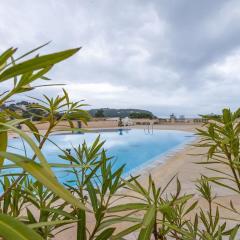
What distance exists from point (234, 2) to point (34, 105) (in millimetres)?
4601

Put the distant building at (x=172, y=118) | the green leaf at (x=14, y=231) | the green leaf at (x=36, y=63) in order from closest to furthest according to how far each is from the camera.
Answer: the green leaf at (x=14, y=231) → the green leaf at (x=36, y=63) → the distant building at (x=172, y=118)

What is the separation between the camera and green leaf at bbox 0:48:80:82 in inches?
17.0

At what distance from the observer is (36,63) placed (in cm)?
43

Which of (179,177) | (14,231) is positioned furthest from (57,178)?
(179,177)

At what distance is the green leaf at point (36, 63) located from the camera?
431 millimetres

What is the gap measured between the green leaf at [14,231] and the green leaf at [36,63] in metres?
0.22

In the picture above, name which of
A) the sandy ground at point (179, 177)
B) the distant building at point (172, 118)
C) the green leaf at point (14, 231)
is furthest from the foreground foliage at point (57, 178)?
the distant building at point (172, 118)

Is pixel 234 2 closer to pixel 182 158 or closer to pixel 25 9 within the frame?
pixel 25 9

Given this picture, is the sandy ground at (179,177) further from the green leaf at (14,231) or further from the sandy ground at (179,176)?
the green leaf at (14,231)

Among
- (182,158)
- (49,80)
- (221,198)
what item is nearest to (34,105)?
(49,80)

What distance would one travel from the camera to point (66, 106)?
1.09 m

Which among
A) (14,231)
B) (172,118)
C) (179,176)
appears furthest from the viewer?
(172,118)

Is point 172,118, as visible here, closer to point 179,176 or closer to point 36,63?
point 179,176

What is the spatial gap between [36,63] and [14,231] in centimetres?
25
